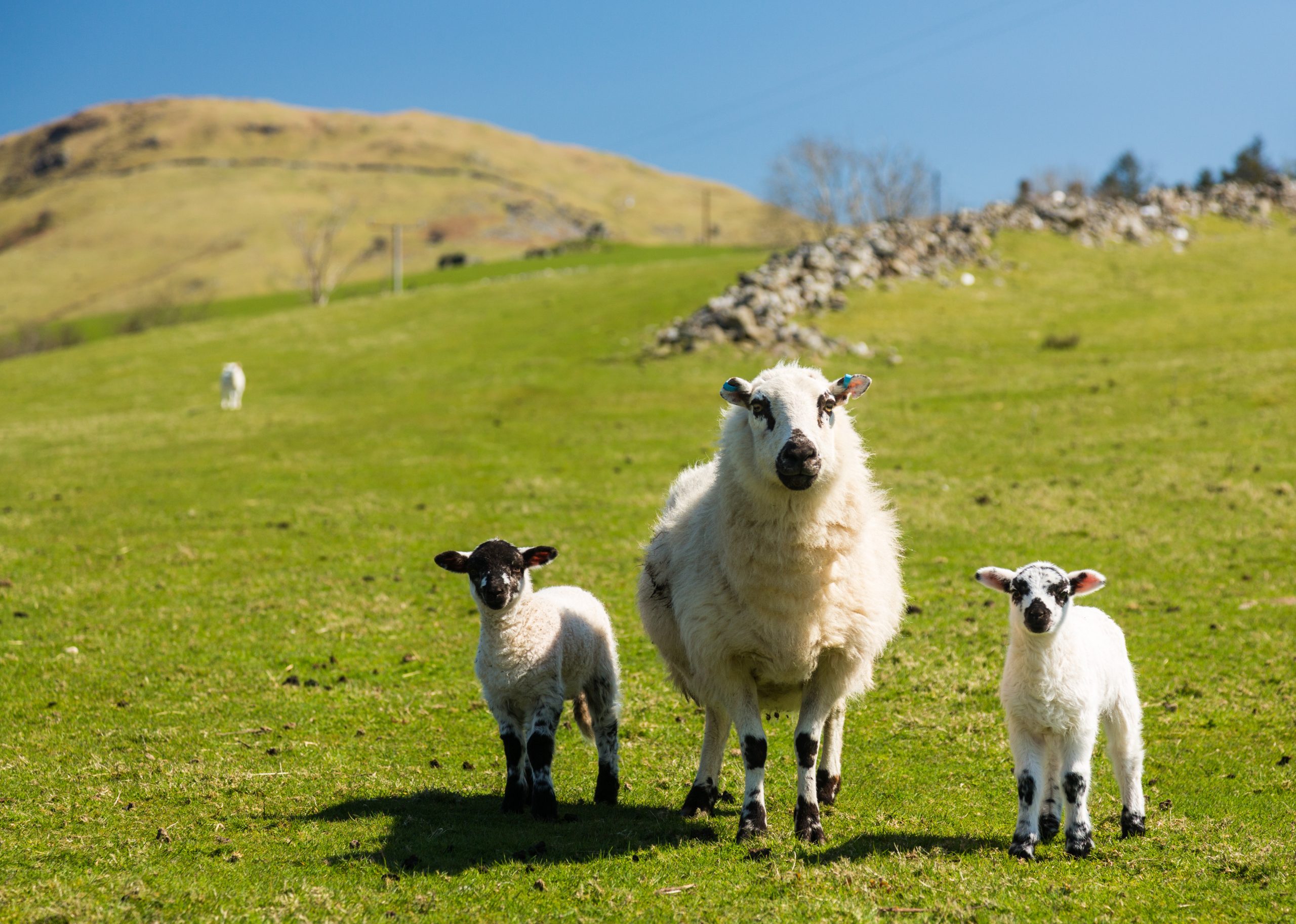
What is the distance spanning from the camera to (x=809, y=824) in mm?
7566

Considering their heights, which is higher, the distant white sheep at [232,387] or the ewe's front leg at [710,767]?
the distant white sheep at [232,387]

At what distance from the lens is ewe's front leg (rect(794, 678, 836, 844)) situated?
7.55 meters

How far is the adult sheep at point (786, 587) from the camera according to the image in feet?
25.1

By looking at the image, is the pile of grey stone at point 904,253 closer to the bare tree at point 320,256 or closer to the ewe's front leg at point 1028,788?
the ewe's front leg at point 1028,788

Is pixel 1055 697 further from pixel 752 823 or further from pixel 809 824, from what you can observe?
pixel 752 823

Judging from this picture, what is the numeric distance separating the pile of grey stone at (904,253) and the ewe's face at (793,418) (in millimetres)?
29016

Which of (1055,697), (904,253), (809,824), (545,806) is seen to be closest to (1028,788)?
(1055,697)

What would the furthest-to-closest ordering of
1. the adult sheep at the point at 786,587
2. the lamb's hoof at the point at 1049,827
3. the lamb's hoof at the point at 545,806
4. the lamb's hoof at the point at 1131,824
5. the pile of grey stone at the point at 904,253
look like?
1. the pile of grey stone at the point at 904,253
2. the lamb's hoof at the point at 545,806
3. the adult sheep at the point at 786,587
4. the lamb's hoof at the point at 1131,824
5. the lamb's hoof at the point at 1049,827

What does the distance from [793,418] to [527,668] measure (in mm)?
2859

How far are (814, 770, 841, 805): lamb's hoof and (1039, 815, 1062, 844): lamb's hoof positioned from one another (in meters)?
1.70

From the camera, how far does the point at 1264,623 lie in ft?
43.8

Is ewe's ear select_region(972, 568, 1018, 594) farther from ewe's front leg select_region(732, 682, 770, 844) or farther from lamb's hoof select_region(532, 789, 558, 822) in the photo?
lamb's hoof select_region(532, 789, 558, 822)

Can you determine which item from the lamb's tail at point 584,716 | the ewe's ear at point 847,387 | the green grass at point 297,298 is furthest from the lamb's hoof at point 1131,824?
the green grass at point 297,298

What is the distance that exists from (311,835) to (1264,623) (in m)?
11.6
